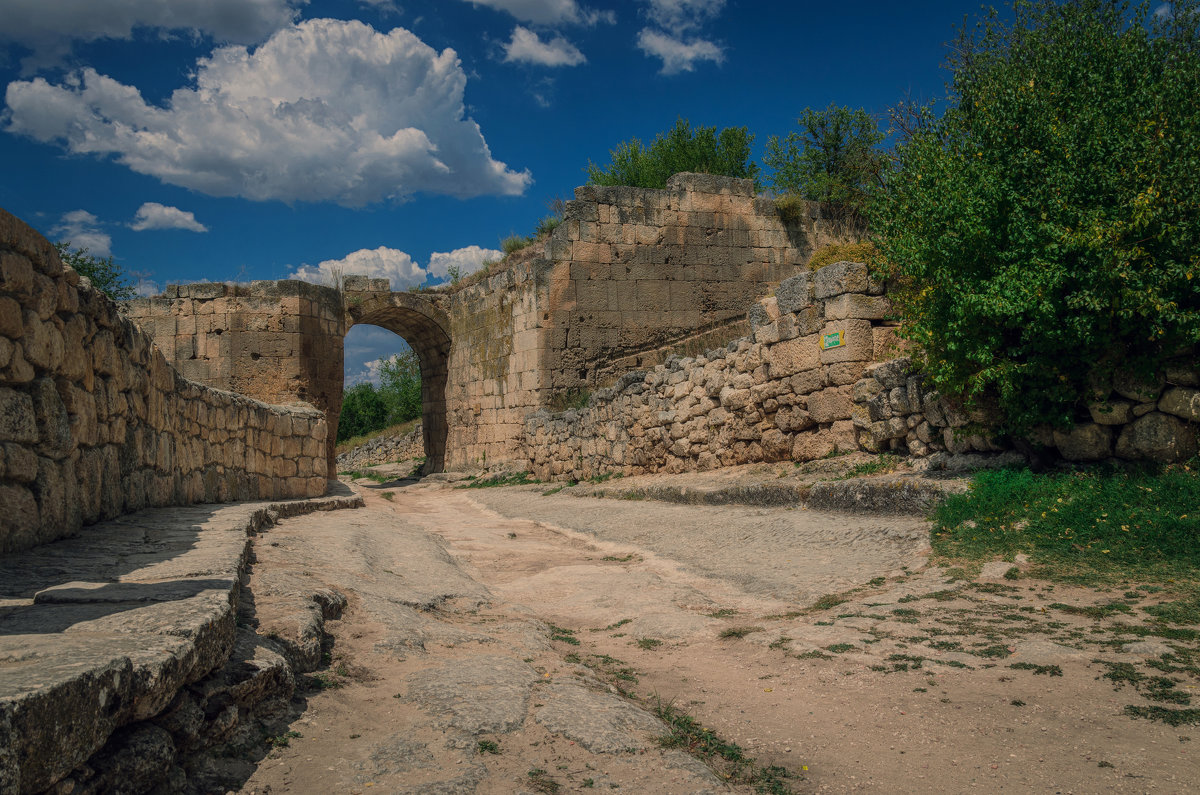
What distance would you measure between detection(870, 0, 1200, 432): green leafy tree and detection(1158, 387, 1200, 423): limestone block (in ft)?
0.93

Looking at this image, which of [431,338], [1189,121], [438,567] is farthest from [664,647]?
[431,338]

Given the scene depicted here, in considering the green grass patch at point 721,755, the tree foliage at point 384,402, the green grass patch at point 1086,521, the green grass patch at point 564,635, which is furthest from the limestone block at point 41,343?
the tree foliage at point 384,402

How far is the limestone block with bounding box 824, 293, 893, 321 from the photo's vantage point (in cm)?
926

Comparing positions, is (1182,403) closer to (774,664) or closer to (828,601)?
(828,601)

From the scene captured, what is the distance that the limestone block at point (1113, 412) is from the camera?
614cm

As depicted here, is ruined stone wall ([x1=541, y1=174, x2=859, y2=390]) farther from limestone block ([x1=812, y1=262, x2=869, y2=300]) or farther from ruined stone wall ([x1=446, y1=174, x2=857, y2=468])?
limestone block ([x1=812, y1=262, x2=869, y2=300])

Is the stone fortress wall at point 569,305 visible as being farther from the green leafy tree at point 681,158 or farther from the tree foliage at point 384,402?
the tree foliage at point 384,402

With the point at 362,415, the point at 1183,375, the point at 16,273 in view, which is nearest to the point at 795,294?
the point at 1183,375

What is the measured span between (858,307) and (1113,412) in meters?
3.46

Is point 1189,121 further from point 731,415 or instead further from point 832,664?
point 731,415

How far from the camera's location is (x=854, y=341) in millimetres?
9234

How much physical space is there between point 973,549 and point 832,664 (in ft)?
7.77

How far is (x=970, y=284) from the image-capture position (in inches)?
266

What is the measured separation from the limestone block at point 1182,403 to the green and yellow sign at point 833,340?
145 inches
